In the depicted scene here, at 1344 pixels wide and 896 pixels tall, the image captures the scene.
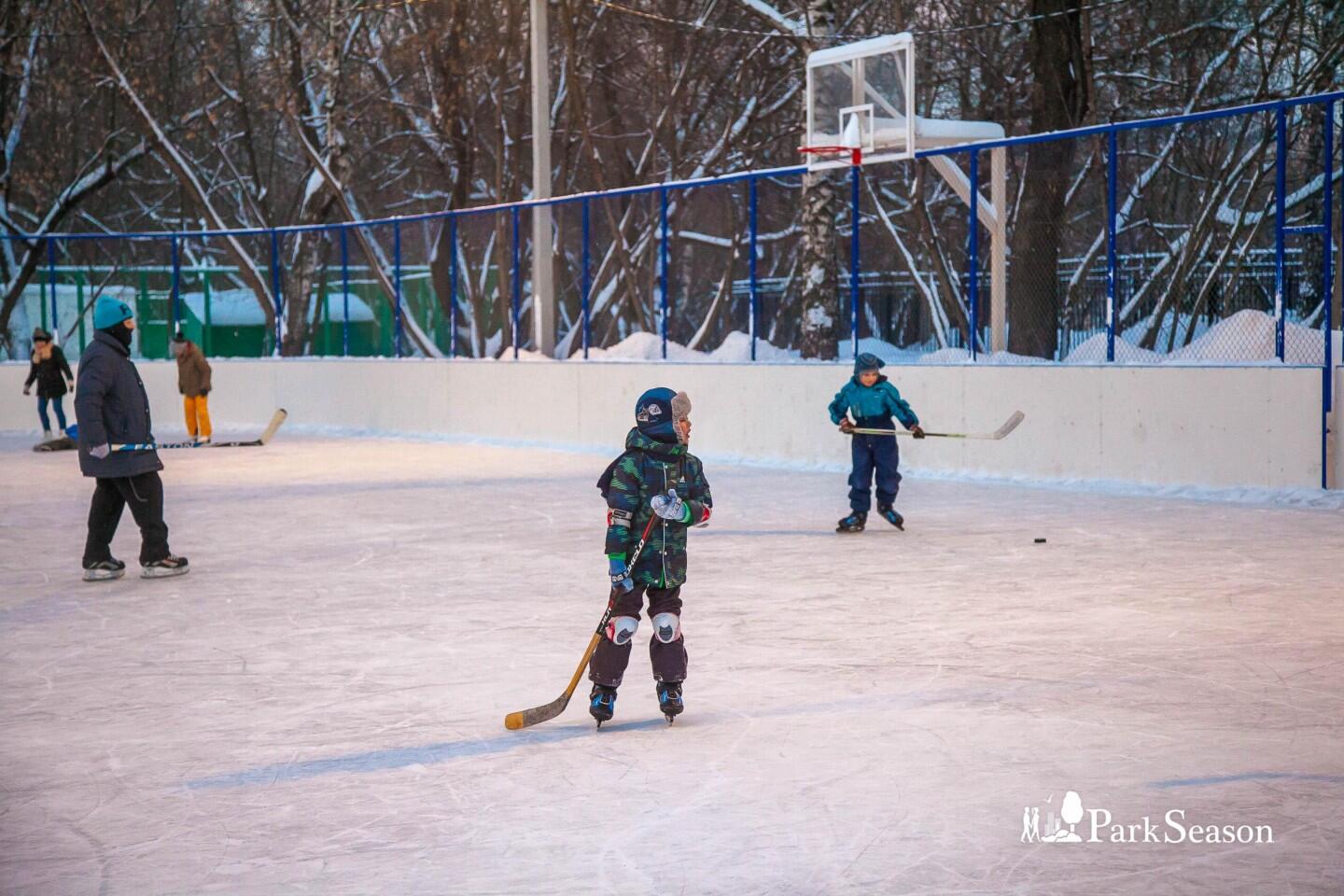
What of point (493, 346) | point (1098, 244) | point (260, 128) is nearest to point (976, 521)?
point (1098, 244)

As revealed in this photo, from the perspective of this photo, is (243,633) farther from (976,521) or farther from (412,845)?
(976,521)

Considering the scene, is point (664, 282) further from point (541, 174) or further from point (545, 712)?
point (545, 712)


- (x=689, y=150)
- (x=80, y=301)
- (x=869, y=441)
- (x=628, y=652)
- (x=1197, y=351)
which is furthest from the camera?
(x=689, y=150)

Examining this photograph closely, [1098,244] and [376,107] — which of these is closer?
[1098,244]

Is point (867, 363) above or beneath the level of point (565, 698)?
above

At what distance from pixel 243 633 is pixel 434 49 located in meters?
22.7

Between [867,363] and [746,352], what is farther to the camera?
[746,352]

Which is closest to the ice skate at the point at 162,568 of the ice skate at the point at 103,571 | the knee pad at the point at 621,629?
the ice skate at the point at 103,571

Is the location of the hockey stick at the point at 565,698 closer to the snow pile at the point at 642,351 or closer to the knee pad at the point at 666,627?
the knee pad at the point at 666,627

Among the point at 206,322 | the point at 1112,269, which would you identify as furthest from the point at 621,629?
the point at 206,322

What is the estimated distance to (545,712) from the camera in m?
5.58

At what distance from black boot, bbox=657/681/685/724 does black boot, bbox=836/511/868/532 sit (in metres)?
5.71

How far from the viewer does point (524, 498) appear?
13672mm

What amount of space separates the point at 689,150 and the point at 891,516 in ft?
67.8
